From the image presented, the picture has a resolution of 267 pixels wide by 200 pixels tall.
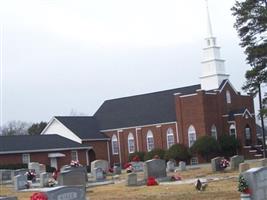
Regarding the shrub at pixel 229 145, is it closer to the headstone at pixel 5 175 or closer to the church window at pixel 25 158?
the church window at pixel 25 158

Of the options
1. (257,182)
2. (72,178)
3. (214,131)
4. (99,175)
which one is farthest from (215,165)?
(214,131)

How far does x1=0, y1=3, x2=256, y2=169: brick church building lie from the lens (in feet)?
209

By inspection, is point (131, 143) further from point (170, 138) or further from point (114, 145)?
point (170, 138)

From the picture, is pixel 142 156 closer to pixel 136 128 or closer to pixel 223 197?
pixel 136 128

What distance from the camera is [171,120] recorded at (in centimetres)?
6662

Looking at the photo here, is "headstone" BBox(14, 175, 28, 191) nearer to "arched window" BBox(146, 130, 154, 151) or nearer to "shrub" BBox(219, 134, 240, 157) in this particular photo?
"shrub" BBox(219, 134, 240, 157)

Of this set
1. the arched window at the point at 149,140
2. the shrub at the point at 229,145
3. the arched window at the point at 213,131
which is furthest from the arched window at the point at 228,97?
the arched window at the point at 149,140

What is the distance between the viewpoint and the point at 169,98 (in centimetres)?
7075

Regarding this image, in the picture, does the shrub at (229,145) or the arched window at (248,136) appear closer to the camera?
the shrub at (229,145)

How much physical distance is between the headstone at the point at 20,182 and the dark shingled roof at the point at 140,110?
31.8 m

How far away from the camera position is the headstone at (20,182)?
35.9 m

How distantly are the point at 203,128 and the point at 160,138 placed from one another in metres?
6.57

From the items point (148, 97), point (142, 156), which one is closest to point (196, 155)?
point (142, 156)

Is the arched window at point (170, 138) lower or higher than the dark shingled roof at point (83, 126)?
lower
